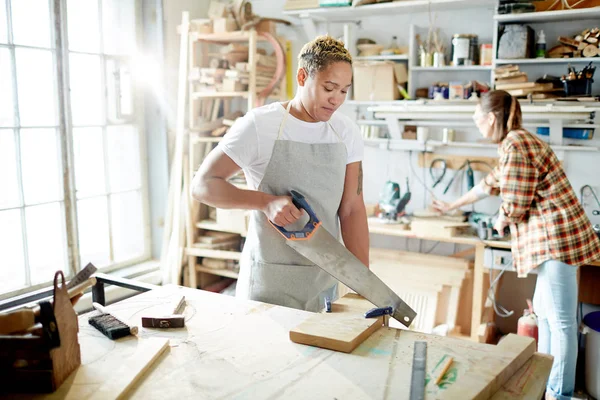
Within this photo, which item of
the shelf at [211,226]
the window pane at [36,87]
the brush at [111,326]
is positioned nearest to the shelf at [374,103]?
the shelf at [211,226]

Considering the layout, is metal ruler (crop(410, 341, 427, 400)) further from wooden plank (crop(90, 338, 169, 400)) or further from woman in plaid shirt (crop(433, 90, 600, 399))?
woman in plaid shirt (crop(433, 90, 600, 399))

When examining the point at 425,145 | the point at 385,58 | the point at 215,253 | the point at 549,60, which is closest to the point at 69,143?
the point at 215,253

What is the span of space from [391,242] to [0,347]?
3236mm

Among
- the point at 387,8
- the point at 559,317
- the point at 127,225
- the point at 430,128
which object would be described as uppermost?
the point at 387,8

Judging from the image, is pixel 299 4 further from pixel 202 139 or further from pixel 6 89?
pixel 6 89

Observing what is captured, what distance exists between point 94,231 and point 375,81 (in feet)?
7.13

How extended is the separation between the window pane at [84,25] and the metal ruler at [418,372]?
2.98m

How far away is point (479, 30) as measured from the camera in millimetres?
3639

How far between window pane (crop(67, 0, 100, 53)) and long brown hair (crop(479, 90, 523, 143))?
8.13ft

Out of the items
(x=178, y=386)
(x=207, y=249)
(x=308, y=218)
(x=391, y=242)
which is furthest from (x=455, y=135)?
(x=178, y=386)

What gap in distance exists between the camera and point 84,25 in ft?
11.5

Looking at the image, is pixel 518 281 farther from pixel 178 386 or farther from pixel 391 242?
pixel 178 386

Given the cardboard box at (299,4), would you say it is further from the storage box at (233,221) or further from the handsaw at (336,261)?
the handsaw at (336,261)

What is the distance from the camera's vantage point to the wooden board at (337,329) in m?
1.37
